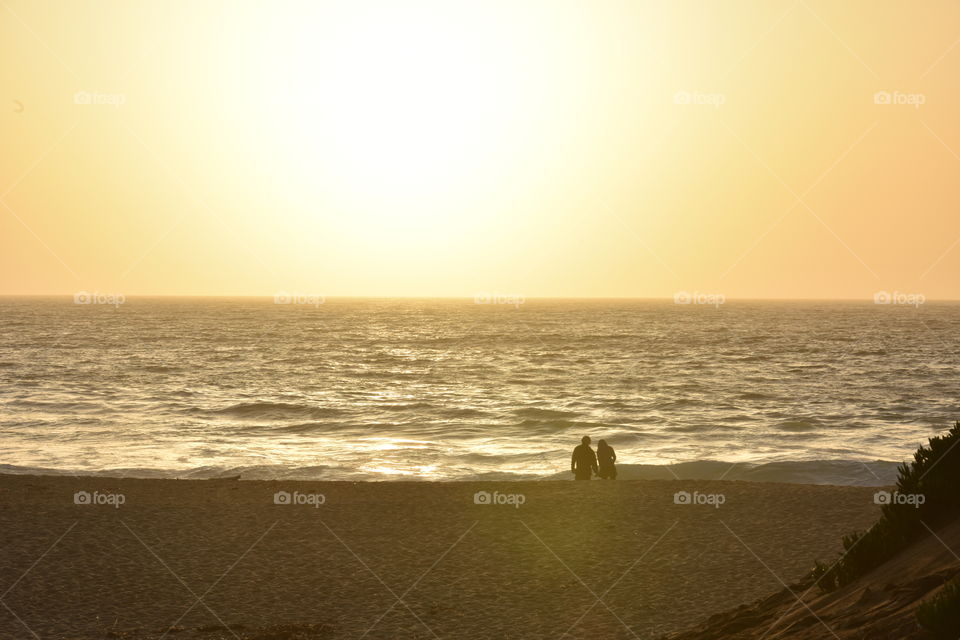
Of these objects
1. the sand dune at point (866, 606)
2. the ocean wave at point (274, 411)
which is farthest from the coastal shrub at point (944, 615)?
the ocean wave at point (274, 411)

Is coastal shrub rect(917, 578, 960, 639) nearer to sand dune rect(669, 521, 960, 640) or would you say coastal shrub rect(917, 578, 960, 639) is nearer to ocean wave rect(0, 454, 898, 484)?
sand dune rect(669, 521, 960, 640)

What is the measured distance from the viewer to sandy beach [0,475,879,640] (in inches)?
445

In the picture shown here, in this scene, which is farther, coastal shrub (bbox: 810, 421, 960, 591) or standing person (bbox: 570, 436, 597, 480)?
standing person (bbox: 570, 436, 597, 480)

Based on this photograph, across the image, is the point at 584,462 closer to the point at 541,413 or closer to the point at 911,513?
the point at 911,513

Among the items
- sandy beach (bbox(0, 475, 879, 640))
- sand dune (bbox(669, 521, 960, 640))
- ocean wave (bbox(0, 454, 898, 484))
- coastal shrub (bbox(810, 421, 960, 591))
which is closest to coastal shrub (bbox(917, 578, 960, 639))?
sand dune (bbox(669, 521, 960, 640))

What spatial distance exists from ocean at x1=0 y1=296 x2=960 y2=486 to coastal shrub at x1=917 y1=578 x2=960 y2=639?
2000 cm

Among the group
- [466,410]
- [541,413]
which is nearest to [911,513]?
[541,413]

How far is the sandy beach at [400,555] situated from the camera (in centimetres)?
1131

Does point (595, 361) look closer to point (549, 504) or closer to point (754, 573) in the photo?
point (549, 504)

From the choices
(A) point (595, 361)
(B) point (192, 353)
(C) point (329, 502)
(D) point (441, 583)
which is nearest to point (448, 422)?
(C) point (329, 502)

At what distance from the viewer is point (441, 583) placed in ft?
42.4

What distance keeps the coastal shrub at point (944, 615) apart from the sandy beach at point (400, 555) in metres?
5.41

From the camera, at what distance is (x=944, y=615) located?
550 centimetres

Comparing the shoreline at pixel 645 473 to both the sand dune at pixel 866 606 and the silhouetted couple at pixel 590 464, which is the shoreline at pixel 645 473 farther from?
the sand dune at pixel 866 606
